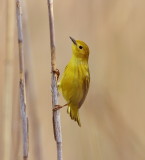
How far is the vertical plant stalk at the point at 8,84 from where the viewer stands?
1.67 m

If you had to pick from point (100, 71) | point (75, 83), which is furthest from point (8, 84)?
point (100, 71)

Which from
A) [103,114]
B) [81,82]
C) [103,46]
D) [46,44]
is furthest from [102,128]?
[46,44]

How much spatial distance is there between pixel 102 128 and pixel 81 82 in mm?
249

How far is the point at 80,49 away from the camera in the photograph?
6.15 feet

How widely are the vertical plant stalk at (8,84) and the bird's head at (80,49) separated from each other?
29 cm

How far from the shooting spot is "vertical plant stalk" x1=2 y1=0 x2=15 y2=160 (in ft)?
5.49

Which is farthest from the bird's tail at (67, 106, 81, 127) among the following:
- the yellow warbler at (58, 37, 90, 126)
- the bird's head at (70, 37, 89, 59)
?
the bird's head at (70, 37, 89, 59)

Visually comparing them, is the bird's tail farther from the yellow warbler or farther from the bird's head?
the bird's head

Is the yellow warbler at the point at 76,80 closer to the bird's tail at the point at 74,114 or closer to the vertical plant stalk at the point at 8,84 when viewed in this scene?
the bird's tail at the point at 74,114

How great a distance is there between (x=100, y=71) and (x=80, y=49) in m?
0.23

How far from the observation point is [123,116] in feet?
6.56

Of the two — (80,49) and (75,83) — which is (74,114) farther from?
(80,49)

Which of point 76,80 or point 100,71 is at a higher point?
point 100,71

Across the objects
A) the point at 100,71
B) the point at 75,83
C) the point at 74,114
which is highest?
the point at 100,71
